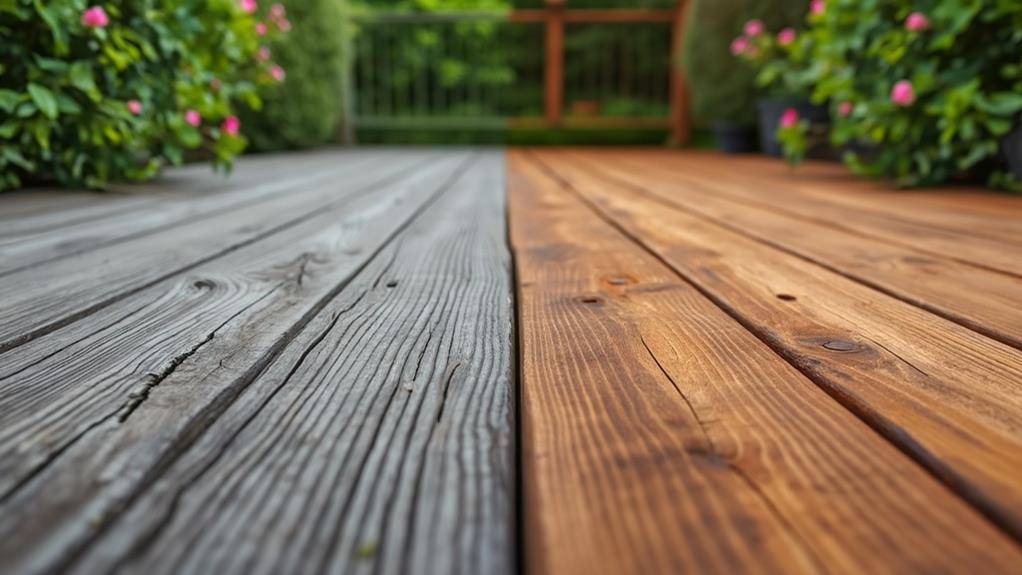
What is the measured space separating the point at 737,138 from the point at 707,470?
489cm

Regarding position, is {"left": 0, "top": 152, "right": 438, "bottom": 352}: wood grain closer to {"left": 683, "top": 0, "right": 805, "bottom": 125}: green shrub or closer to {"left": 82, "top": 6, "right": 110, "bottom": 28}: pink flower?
{"left": 82, "top": 6, "right": 110, "bottom": 28}: pink flower

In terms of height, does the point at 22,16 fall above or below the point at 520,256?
above

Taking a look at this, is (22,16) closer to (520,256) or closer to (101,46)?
(101,46)

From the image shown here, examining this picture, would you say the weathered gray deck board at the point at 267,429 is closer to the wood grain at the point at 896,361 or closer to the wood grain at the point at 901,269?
the wood grain at the point at 896,361

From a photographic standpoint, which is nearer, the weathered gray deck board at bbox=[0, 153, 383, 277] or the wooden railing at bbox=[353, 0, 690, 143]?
the weathered gray deck board at bbox=[0, 153, 383, 277]

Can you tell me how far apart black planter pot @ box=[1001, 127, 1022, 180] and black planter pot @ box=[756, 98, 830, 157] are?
1771 mm

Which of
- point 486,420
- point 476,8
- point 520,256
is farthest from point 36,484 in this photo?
point 476,8

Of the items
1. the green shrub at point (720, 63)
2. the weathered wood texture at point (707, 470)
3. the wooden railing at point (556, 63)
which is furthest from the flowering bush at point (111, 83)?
the wooden railing at point (556, 63)

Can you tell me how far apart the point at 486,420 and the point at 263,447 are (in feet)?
0.43

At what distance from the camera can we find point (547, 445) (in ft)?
1.42

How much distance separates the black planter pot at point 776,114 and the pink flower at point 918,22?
1.78 metres

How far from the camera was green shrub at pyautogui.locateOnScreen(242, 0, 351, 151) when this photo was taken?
15.7ft

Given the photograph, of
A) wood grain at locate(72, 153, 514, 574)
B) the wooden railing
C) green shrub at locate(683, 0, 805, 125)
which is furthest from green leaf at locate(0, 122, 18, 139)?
the wooden railing

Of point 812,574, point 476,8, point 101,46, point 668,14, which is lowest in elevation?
point 812,574
